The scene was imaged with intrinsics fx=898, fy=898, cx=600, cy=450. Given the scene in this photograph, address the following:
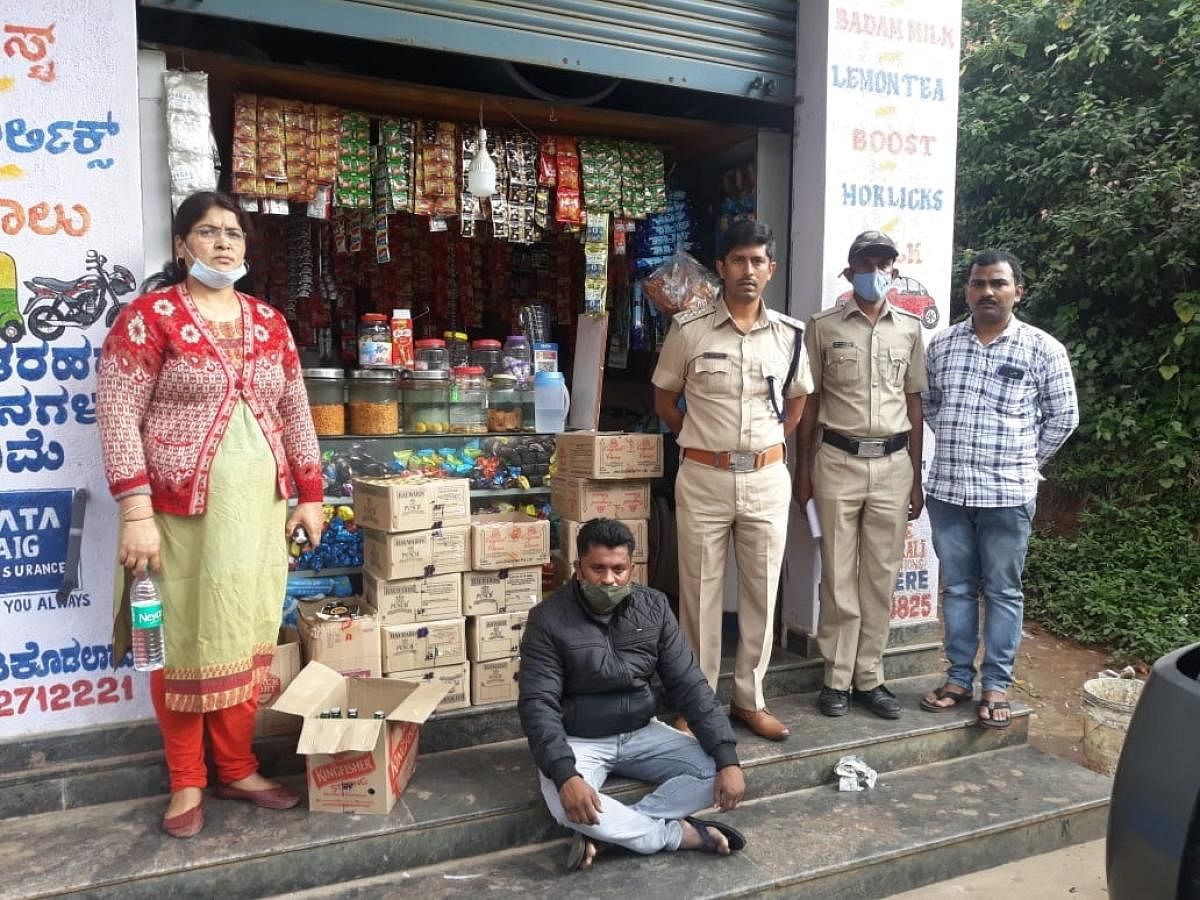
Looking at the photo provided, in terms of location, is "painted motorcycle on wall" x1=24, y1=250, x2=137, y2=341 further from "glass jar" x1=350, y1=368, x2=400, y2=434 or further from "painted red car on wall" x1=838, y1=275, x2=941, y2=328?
"painted red car on wall" x1=838, y1=275, x2=941, y2=328

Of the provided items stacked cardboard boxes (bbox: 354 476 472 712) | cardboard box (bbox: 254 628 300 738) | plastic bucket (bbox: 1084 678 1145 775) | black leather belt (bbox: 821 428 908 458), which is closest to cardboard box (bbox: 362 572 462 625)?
stacked cardboard boxes (bbox: 354 476 472 712)

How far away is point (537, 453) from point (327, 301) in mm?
1802

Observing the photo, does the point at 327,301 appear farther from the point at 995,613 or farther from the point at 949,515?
the point at 995,613

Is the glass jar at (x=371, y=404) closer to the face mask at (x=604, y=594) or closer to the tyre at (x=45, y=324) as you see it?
the tyre at (x=45, y=324)

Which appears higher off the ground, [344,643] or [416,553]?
[416,553]

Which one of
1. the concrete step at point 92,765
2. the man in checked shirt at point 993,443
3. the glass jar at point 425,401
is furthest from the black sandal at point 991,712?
the glass jar at point 425,401

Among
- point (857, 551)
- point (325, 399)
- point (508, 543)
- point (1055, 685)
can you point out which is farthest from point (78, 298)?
point (1055, 685)

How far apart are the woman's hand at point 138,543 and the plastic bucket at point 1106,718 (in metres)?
3.86

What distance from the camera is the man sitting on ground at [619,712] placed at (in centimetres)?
293

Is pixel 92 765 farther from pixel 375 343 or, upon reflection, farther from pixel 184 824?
pixel 375 343

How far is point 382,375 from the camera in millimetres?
4273

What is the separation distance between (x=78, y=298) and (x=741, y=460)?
8.03 feet

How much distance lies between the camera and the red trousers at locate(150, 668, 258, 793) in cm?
288

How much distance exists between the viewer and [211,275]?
2766 mm
